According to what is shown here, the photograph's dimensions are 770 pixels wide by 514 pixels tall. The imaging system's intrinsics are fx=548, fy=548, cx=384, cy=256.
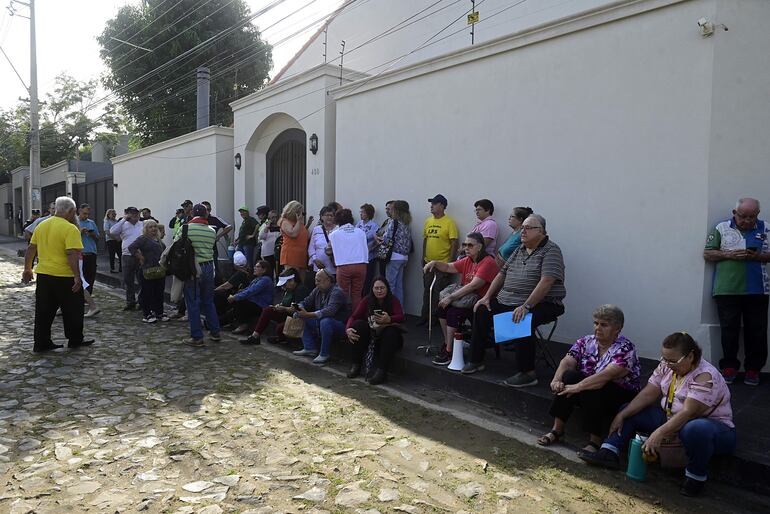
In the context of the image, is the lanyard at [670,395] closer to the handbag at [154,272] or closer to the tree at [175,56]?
the handbag at [154,272]

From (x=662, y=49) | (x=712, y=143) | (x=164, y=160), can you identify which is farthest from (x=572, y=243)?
(x=164, y=160)

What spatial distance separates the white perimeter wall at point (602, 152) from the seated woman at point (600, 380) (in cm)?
174

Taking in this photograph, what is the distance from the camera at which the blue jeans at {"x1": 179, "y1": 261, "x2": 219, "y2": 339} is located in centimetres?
703

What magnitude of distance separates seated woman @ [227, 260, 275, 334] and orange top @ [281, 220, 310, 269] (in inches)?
12.1

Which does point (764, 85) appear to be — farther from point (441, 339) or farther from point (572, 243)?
point (441, 339)

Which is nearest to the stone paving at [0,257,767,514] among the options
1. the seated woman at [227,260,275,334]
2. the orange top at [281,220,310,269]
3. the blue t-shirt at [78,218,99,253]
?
the seated woman at [227,260,275,334]

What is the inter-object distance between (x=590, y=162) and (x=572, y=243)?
0.91m

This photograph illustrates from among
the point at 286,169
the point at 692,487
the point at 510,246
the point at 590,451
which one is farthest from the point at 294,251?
the point at 692,487

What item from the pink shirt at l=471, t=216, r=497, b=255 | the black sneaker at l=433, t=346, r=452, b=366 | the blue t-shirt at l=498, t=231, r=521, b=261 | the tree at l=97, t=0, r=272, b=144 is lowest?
the black sneaker at l=433, t=346, r=452, b=366

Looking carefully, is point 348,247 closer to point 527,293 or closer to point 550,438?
point 527,293

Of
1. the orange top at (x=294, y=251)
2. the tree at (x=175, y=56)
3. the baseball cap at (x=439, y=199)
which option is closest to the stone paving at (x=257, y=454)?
the orange top at (x=294, y=251)

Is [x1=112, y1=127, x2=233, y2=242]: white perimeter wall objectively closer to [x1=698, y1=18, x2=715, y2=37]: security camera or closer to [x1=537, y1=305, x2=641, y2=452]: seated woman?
[x1=698, y1=18, x2=715, y2=37]: security camera

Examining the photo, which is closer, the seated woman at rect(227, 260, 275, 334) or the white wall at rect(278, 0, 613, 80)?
the seated woman at rect(227, 260, 275, 334)

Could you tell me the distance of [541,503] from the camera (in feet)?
10.7
